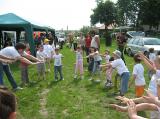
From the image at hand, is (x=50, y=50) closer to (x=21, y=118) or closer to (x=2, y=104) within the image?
(x=21, y=118)

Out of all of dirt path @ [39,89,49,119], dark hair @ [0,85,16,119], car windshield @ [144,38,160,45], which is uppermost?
dark hair @ [0,85,16,119]

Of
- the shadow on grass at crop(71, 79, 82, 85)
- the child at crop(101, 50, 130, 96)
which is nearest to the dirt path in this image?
the shadow on grass at crop(71, 79, 82, 85)

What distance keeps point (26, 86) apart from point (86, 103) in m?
3.36

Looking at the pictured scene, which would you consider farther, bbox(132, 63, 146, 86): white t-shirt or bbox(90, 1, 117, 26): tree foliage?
bbox(90, 1, 117, 26): tree foliage

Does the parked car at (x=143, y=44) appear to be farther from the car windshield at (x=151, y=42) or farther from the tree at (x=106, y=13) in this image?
the tree at (x=106, y=13)

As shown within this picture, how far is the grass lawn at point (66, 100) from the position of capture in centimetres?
859

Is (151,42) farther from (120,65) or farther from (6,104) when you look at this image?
(6,104)

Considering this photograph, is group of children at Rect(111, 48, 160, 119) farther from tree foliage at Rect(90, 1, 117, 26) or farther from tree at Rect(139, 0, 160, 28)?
tree foliage at Rect(90, 1, 117, 26)

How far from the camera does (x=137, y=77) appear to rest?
8.93m

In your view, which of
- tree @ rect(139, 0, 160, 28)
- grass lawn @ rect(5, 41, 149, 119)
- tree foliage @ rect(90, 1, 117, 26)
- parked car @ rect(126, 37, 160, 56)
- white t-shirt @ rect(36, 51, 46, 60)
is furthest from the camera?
tree foliage @ rect(90, 1, 117, 26)

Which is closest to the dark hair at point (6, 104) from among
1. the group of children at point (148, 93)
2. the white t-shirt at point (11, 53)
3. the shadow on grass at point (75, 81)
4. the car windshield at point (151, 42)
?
the group of children at point (148, 93)

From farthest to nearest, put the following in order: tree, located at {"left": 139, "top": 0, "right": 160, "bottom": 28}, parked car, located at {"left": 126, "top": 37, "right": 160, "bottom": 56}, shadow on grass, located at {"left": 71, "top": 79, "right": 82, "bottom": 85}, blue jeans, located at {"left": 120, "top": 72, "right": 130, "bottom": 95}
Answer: tree, located at {"left": 139, "top": 0, "right": 160, "bottom": 28}
parked car, located at {"left": 126, "top": 37, "right": 160, "bottom": 56}
shadow on grass, located at {"left": 71, "top": 79, "right": 82, "bottom": 85}
blue jeans, located at {"left": 120, "top": 72, "right": 130, "bottom": 95}

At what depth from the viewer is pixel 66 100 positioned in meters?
10.2

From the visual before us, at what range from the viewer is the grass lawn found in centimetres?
859
